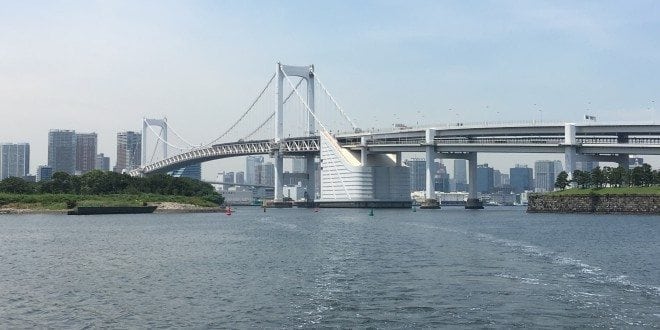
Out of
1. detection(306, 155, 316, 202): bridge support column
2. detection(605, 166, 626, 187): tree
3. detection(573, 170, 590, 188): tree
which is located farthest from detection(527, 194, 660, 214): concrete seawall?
detection(306, 155, 316, 202): bridge support column

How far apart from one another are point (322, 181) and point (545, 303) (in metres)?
87.7

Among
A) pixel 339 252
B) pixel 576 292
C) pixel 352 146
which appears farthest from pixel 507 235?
pixel 352 146

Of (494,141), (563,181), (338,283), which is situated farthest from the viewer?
(494,141)

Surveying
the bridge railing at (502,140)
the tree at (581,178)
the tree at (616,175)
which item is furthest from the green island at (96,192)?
the tree at (616,175)

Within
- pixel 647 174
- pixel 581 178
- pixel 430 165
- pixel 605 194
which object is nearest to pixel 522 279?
pixel 605 194

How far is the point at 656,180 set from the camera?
7694 centimetres

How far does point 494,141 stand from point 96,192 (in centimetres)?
4800

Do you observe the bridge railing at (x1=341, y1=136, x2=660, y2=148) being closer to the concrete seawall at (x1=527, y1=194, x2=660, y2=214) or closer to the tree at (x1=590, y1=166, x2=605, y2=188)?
the tree at (x1=590, y1=166, x2=605, y2=188)

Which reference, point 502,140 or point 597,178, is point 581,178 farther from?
point 502,140

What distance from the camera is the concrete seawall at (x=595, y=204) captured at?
68938 mm

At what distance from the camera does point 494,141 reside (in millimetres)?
90812

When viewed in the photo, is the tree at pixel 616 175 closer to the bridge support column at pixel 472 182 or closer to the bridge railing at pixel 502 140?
the bridge railing at pixel 502 140

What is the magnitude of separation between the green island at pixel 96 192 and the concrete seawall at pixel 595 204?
39391 millimetres

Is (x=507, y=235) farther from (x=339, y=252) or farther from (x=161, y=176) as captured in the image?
(x=161, y=176)
